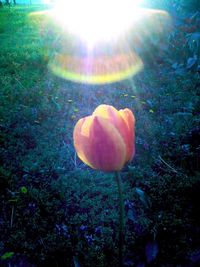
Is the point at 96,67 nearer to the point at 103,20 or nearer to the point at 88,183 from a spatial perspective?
the point at 103,20

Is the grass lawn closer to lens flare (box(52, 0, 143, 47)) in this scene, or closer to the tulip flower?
the tulip flower

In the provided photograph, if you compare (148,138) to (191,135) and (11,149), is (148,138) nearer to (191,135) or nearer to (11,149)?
(191,135)

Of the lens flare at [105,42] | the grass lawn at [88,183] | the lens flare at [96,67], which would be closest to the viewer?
the grass lawn at [88,183]

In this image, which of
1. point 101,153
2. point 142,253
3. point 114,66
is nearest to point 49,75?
point 114,66

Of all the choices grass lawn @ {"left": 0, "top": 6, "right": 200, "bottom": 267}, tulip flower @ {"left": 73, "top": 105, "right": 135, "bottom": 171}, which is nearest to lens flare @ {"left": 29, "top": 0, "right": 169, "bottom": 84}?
grass lawn @ {"left": 0, "top": 6, "right": 200, "bottom": 267}

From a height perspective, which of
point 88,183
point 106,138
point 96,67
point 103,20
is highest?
point 106,138

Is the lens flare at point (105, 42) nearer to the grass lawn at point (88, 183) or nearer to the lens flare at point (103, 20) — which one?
the lens flare at point (103, 20)


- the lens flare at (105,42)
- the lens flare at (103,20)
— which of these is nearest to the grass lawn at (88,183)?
A: the lens flare at (105,42)

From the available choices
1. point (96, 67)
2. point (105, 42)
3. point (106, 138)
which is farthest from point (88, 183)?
point (105, 42)
